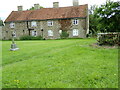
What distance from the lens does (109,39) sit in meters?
12.4

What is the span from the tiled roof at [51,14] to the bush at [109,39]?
18.2 m

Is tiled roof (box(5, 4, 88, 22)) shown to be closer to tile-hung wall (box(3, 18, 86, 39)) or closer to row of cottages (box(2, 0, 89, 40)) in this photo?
row of cottages (box(2, 0, 89, 40))

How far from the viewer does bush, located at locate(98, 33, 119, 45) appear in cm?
1217

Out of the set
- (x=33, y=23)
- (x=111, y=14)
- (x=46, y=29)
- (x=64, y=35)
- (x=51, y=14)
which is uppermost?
(x=51, y=14)

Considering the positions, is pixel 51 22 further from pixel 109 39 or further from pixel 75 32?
pixel 109 39

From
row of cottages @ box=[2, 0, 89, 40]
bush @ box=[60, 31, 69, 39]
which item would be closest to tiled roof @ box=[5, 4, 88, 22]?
row of cottages @ box=[2, 0, 89, 40]

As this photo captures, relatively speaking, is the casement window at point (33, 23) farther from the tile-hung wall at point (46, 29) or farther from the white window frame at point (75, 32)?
the white window frame at point (75, 32)

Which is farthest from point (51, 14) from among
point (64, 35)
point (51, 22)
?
point (64, 35)

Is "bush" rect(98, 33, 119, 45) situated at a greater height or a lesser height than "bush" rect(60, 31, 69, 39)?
lesser

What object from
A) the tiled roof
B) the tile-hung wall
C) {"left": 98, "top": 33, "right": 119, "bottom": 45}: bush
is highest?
the tiled roof

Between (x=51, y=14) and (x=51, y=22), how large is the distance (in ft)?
7.04

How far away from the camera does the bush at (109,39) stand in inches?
479

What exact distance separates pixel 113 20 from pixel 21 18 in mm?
26272

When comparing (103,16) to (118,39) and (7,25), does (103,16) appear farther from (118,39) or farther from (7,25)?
(7,25)
